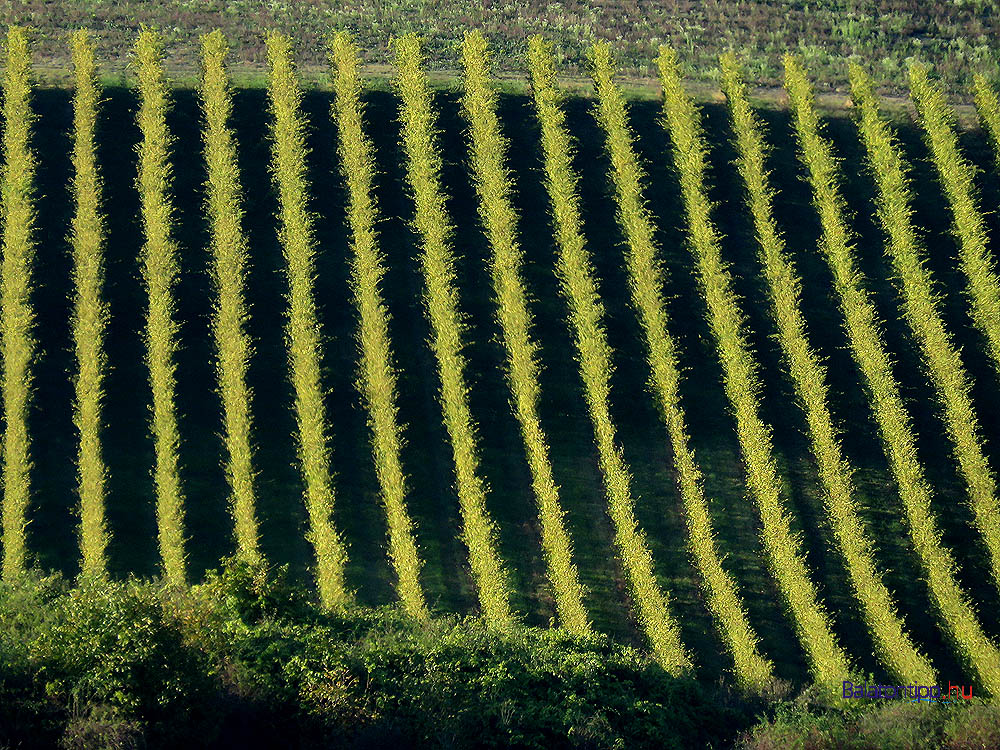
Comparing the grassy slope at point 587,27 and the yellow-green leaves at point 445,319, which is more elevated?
the grassy slope at point 587,27

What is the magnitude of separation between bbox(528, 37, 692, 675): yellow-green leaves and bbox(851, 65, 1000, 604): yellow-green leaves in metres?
15.6

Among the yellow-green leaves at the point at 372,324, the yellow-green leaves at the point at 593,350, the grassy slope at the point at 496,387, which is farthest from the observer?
the grassy slope at the point at 496,387

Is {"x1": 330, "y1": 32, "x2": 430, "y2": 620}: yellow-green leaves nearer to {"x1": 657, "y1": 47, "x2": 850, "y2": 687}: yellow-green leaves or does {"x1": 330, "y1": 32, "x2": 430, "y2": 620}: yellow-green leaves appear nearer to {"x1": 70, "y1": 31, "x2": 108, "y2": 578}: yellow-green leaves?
{"x1": 70, "y1": 31, "x2": 108, "y2": 578}: yellow-green leaves

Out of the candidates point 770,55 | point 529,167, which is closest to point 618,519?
point 529,167

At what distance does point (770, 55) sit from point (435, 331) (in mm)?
32277

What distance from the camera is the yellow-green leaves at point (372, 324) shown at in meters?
46.5

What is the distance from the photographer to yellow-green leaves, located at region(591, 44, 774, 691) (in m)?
45.0

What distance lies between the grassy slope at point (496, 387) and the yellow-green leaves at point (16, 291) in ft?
2.48

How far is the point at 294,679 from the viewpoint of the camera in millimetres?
31781

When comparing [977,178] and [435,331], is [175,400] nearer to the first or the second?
[435,331]

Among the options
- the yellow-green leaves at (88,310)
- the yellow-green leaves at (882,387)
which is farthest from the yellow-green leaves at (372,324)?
the yellow-green leaves at (882,387)

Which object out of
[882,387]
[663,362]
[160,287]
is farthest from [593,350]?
[160,287]

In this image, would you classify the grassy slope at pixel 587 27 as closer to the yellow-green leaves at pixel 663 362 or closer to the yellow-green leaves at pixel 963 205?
the yellow-green leaves at pixel 963 205

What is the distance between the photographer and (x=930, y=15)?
71.3 metres
